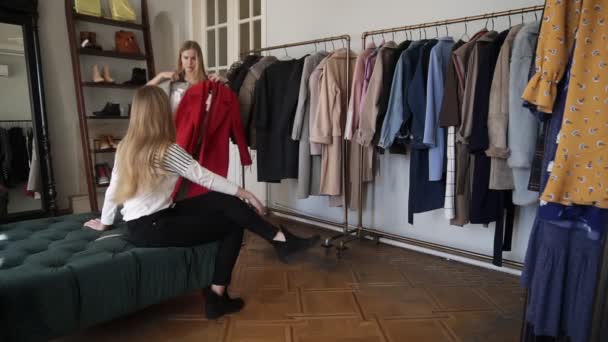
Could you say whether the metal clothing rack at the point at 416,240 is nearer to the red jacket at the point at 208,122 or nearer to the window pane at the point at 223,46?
the red jacket at the point at 208,122

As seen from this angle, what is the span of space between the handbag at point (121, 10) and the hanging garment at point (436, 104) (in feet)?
9.89

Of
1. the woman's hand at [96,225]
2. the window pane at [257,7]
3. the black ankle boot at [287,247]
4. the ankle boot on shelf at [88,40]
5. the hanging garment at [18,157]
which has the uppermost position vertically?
the window pane at [257,7]

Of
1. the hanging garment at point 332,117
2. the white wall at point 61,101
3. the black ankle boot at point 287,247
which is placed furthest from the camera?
the white wall at point 61,101

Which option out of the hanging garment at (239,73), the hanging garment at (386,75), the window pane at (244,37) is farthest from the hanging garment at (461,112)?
the window pane at (244,37)

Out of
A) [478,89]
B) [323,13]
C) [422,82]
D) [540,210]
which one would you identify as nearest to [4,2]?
[323,13]

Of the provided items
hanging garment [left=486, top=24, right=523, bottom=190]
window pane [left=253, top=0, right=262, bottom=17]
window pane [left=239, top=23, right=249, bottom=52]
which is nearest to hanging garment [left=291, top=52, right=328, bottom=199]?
hanging garment [left=486, top=24, right=523, bottom=190]

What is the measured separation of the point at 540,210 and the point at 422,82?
1.29 metres

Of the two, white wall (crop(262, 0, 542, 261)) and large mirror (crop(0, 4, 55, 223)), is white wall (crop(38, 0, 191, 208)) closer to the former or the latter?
large mirror (crop(0, 4, 55, 223))

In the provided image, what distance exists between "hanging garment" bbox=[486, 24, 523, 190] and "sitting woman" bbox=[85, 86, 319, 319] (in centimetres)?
120

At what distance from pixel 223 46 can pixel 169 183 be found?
3000 mm

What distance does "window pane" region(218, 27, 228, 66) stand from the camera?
14.9 feet

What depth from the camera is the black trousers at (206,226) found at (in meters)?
1.88

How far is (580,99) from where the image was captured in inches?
46.5

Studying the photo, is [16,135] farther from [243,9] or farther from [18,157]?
[243,9]
